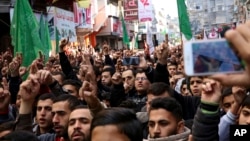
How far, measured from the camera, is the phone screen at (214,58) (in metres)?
1.33

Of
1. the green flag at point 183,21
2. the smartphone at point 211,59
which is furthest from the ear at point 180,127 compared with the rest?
the green flag at point 183,21

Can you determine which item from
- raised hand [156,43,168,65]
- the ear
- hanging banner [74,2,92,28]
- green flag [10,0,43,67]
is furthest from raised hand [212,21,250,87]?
hanging banner [74,2,92,28]

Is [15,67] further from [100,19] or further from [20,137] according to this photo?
[100,19]

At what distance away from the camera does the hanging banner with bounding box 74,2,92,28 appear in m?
26.9

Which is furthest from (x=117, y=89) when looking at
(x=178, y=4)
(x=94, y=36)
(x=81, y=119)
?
(x=94, y=36)

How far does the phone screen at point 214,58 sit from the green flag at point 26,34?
20.1 ft

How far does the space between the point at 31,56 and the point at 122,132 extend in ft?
17.3

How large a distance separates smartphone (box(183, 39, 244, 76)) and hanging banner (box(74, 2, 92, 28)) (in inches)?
1005

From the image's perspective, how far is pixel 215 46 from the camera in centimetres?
133

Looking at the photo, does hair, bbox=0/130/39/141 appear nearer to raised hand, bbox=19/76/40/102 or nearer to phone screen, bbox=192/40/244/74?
raised hand, bbox=19/76/40/102

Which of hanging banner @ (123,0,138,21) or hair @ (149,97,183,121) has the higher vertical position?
hanging banner @ (123,0,138,21)

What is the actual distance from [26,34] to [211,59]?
22.0 ft

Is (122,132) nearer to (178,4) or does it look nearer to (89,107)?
(89,107)

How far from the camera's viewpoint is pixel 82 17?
28.7 m
